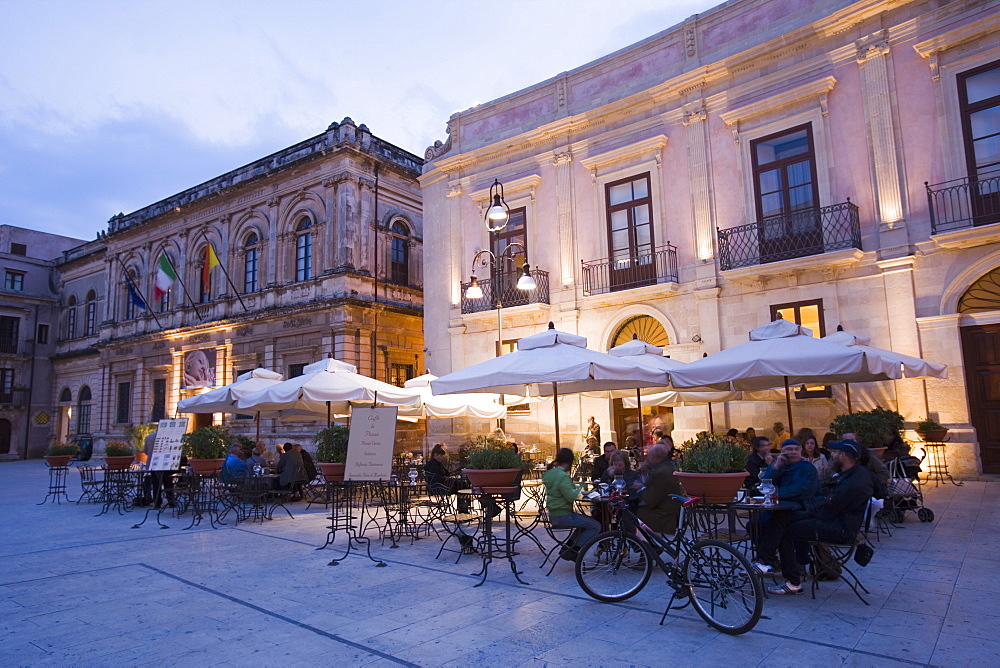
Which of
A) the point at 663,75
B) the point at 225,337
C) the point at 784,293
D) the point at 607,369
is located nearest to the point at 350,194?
the point at 225,337

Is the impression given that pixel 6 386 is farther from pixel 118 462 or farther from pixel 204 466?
pixel 204 466

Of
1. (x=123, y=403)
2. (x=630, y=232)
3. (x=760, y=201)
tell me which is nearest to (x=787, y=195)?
(x=760, y=201)

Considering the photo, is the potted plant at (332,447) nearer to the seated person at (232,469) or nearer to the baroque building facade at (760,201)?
the seated person at (232,469)

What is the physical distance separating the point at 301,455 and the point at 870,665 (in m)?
10.8

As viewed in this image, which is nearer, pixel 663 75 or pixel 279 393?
pixel 279 393

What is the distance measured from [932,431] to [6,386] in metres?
45.0

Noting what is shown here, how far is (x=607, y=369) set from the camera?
8.59 metres

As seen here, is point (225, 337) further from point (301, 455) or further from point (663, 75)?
point (663, 75)

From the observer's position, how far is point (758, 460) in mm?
8008

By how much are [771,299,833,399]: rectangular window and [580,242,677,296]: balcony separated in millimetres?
2592

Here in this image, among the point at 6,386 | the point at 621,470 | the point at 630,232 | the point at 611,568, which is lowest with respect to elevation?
the point at 611,568

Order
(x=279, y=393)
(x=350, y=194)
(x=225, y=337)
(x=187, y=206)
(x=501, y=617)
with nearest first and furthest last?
(x=501, y=617), (x=279, y=393), (x=350, y=194), (x=225, y=337), (x=187, y=206)

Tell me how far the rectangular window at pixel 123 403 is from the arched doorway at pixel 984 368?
34.3 m

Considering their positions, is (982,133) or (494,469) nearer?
(494,469)
